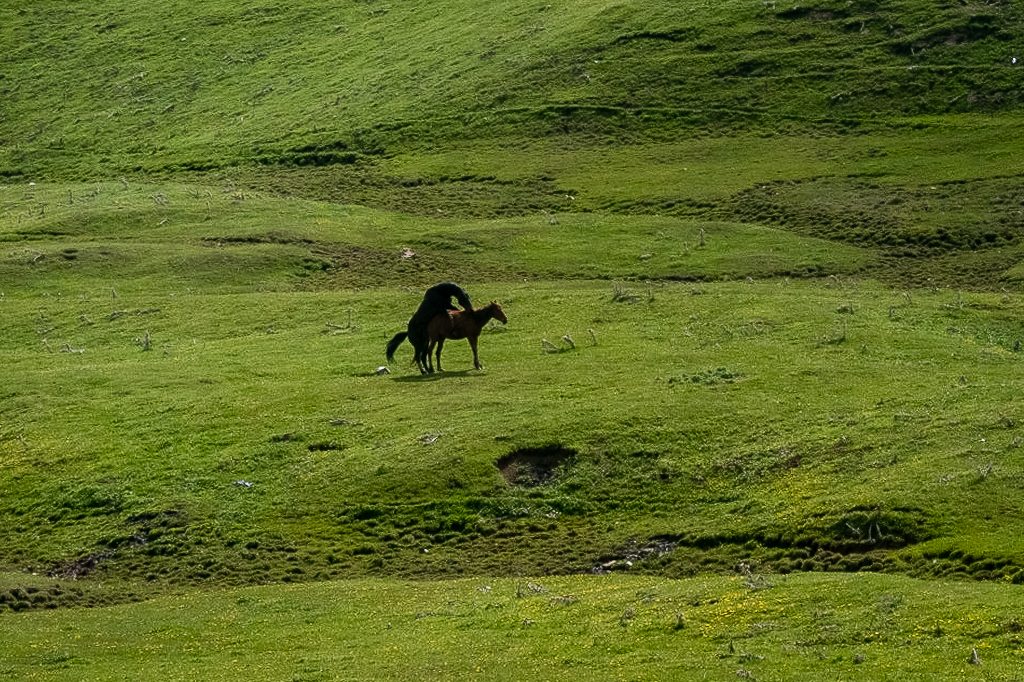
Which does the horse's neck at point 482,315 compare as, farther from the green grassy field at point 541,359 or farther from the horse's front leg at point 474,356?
the green grassy field at point 541,359

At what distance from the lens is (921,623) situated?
2859 cm

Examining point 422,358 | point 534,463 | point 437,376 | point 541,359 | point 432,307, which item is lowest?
point 541,359

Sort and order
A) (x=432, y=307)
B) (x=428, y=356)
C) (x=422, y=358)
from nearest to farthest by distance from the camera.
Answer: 1. (x=432, y=307)
2. (x=422, y=358)
3. (x=428, y=356)

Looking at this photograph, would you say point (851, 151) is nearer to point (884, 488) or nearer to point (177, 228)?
point (177, 228)

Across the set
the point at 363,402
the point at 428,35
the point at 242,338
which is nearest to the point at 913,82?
the point at 428,35

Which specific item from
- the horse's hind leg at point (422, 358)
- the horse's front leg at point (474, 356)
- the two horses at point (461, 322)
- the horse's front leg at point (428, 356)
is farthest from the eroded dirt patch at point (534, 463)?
the horse's hind leg at point (422, 358)

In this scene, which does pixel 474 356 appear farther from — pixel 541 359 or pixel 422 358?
pixel 541 359

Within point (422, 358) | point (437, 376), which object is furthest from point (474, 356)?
point (422, 358)

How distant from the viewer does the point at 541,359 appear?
55.8 metres

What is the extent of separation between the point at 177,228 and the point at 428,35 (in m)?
42.0

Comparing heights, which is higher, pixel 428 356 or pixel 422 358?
→ pixel 422 358

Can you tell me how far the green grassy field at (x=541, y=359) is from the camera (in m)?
33.6

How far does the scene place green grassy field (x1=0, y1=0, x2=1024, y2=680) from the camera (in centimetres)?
3359

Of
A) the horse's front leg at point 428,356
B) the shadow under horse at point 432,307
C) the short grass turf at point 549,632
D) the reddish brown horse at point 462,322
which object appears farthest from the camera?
the horse's front leg at point 428,356
